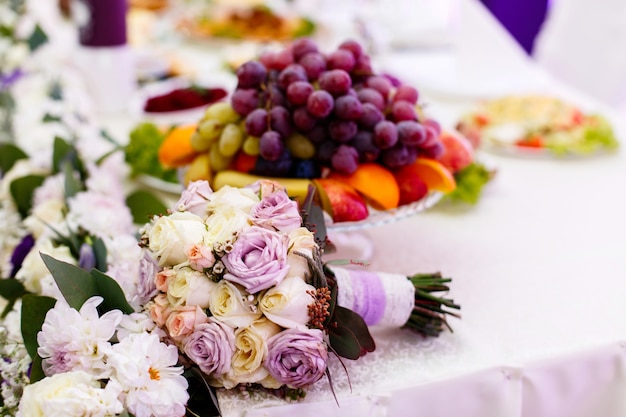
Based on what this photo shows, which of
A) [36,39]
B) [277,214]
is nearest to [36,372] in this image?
[277,214]

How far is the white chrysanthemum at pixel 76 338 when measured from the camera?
2.20 feet

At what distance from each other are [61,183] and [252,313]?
57 centimetres

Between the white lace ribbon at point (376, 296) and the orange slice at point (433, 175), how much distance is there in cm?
20

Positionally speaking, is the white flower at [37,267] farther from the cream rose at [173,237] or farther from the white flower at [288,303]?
the white flower at [288,303]

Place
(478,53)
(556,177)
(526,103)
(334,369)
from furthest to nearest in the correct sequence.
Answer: (478,53) < (526,103) < (556,177) < (334,369)

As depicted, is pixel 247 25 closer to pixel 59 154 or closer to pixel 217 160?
pixel 59 154

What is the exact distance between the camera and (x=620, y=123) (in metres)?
1.68

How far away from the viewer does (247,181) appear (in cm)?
96

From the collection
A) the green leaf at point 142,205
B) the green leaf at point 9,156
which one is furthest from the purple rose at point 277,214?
the green leaf at point 9,156

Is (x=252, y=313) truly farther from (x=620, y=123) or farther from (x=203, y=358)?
(x=620, y=123)

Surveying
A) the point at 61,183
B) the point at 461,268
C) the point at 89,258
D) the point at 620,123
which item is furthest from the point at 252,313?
the point at 620,123

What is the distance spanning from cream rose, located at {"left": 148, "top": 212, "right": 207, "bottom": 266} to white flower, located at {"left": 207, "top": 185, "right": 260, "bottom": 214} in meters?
0.04

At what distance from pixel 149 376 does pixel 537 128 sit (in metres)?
1.16

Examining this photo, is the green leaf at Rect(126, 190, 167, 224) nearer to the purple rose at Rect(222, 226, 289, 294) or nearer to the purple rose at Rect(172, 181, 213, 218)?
the purple rose at Rect(172, 181, 213, 218)
